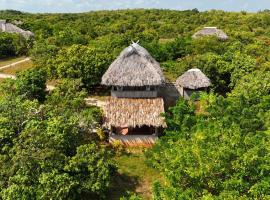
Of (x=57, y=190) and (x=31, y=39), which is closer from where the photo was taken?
(x=57, y=190)

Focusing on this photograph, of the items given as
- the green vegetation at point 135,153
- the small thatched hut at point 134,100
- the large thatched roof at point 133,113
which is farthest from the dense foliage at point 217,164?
the small thatched hut at point 134,100

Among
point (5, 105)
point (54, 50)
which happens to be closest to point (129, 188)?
point (5, 105)

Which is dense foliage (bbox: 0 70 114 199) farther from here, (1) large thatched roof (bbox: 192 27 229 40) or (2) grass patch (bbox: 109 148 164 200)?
(1) large thatched roof (bbox: 192 27 229 40)

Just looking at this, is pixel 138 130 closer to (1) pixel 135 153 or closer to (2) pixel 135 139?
(2) pixel 135 139

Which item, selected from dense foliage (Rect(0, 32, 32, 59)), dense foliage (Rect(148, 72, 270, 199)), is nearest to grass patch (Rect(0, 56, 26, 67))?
dense foliage (Rect(0, 32, 32, 59))

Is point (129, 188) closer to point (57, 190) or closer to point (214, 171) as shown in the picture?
point (57, 190)

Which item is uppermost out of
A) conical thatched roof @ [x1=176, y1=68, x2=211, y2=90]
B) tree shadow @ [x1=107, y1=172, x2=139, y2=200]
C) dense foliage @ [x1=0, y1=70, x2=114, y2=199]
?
conical thatched roof @ [x1=176, y1=68, x2=211, y2=90]
